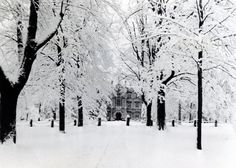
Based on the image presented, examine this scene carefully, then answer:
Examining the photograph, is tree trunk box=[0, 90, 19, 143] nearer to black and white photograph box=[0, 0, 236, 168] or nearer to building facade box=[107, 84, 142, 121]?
black and white photograph box=[0, 0, 236, 168]

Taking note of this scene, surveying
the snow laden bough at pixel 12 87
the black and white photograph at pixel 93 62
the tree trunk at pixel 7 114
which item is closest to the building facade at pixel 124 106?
the black and white photograph at pixel 93 62

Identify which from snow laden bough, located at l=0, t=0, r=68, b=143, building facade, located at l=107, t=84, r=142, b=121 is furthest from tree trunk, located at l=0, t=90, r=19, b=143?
building facade, located at l=107, t=84, r=142, b=121

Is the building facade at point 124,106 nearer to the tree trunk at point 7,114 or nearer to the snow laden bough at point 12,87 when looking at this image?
the snow laden bough at point 12,87

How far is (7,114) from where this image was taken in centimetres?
1263

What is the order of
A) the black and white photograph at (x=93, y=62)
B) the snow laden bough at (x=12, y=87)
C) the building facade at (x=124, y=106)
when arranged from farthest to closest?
the building facade at (x=124, y=106)
the snow laden bough at (x=12, y=87)
the black and white photograph at (x=93, y=62)

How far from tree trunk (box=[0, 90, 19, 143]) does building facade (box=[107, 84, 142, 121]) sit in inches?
3151

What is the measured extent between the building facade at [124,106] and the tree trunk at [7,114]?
263ft

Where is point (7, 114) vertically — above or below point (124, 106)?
above

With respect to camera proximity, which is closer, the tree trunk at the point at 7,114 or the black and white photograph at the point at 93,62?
the black and white photograph at the point at 93,62

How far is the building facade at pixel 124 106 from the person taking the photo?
310 feet

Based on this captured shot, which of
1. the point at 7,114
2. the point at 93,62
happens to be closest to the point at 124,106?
the point at 93,62

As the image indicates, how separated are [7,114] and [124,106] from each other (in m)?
83.9

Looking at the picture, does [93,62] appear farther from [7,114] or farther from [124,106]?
[124,106]

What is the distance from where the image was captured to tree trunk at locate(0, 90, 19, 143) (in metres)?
12.6
